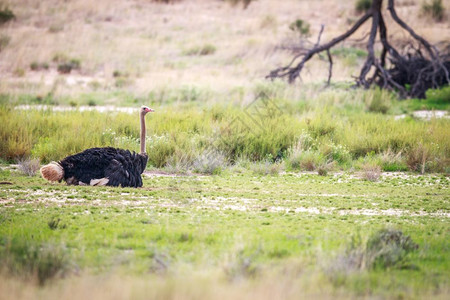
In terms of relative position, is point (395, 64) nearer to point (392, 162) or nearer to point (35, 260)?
point (392, 162)

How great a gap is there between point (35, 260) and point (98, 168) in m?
4.54

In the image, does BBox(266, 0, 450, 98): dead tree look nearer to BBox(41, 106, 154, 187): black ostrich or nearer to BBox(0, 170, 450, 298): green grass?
BBox(0, 170, 450, 298): green grass

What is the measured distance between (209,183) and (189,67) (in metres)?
18.5

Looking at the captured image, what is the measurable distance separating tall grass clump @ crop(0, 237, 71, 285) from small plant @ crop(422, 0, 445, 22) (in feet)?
127

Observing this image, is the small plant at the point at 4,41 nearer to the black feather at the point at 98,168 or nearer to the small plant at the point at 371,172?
the black feather at the point at 98,168

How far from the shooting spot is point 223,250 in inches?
264

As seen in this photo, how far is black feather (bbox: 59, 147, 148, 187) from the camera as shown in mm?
10367

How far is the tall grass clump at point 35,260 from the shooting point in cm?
571

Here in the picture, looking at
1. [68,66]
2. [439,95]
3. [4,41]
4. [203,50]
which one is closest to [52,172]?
[439,95]

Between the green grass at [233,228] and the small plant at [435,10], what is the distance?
31591 millimetres

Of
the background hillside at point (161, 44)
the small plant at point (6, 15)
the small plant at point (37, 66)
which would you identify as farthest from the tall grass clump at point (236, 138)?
the small plant at point (6, 15)

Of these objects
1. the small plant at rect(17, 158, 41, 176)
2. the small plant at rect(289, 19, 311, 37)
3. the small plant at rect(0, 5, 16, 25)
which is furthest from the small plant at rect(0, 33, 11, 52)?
the small plant at rect(17, 158, 41, 176)

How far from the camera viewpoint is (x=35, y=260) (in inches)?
236

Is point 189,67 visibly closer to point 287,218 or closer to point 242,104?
point 242,104
